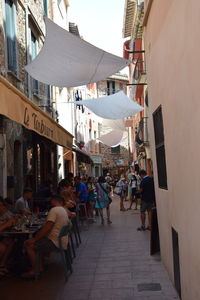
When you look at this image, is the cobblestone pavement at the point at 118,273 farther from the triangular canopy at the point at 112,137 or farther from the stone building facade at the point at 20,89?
the triangular canopy at the point at 112,137

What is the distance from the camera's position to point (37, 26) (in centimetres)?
1598

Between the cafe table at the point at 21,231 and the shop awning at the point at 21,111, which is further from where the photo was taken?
the cafe table at the point at 21,231

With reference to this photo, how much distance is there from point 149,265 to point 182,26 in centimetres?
485

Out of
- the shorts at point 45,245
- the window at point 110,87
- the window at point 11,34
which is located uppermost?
the window at point 110,87

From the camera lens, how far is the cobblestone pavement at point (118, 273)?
6.26m

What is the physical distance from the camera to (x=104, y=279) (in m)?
7.12

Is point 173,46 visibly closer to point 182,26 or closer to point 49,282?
point 182,26

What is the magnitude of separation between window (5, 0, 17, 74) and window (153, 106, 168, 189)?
18.6 ft

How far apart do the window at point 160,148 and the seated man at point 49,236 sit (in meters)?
1.78

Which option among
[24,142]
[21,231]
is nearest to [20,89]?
[24,142]

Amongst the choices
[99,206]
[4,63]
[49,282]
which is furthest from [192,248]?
[99,206]

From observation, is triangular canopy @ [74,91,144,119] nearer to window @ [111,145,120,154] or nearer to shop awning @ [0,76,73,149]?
shop awning @ [0,76,73,149]

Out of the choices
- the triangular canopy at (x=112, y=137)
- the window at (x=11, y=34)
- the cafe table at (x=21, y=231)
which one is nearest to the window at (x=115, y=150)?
the triangular canopy at (x=112, y=137)

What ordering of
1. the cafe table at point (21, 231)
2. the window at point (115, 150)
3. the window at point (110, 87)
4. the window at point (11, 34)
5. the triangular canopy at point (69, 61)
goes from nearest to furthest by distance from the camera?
1. the cafe table at point (21, 231)
2. the triangular canopy at point (69, 61)
3. the window at point (11, 34)
4. the window at point (110, 87)
5. the window at point (115, 150)
